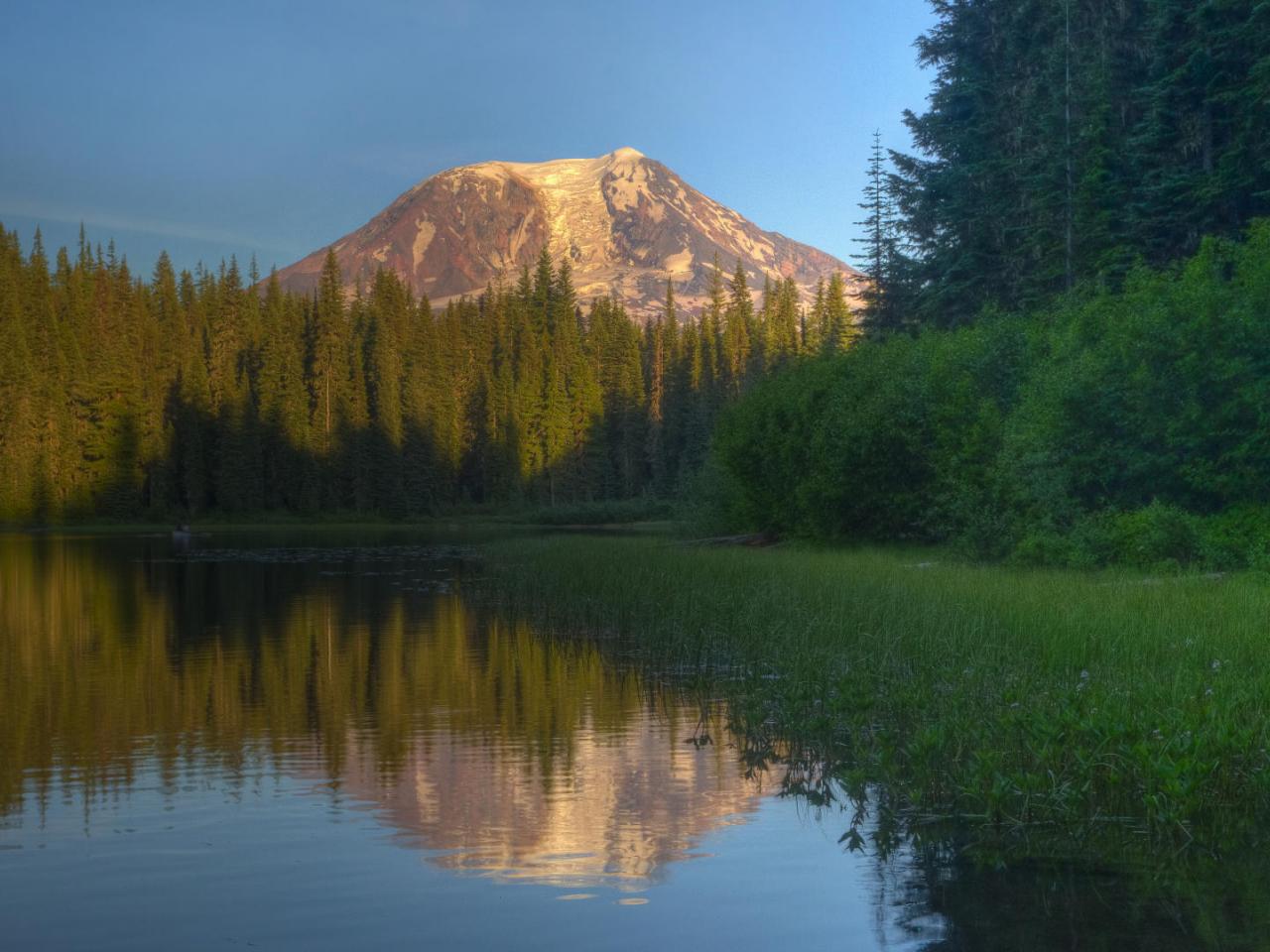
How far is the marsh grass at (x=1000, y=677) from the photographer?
11.3 m

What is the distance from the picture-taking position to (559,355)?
130 meters

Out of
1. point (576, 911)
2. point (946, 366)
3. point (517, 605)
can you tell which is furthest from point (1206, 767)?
point (946, 366)

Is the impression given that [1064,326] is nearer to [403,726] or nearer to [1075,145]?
[1075,145]

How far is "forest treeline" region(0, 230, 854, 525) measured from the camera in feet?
337

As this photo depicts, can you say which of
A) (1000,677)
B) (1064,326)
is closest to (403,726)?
(1000,677)

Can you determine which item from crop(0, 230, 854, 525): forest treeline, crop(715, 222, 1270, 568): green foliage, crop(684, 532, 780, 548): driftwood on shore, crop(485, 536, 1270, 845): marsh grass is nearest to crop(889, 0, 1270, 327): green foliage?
crop(715, 222, 1270, 568): green foliage

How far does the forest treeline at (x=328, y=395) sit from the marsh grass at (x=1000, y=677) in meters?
72.2

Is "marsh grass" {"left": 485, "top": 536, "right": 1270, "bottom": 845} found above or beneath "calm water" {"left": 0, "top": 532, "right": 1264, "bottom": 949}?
above

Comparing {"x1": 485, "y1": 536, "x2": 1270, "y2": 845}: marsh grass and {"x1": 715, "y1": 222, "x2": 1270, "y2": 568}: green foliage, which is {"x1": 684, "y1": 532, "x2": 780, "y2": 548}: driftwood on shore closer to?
{"x1": 715, "y1": 222, "x2": 1270, "y2": 568}: green foliage

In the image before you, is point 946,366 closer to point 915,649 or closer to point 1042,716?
point 915,649

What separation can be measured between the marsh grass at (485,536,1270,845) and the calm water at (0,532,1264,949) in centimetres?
96

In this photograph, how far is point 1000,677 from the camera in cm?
1534

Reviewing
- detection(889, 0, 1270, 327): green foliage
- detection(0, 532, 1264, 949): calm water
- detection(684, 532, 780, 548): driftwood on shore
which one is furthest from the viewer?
detection(684, 532, 780, 548): driftwood on shore

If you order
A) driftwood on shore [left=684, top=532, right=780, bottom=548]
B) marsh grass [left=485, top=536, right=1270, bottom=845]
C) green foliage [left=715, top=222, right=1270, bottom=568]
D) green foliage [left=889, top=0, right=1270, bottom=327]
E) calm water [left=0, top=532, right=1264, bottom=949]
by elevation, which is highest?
green foliage [left=889, top=0, right=1270, bottom=327]
